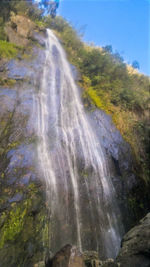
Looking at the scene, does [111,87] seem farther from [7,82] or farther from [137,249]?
[137,249]

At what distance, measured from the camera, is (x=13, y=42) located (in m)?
8.26

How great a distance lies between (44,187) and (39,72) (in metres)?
5.38

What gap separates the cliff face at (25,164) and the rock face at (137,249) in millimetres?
1682

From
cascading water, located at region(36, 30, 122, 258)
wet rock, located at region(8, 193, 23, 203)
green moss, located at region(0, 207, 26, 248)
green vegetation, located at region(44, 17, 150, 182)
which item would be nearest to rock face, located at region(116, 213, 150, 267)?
cascading water, located at region(36, 30, 122, 258)

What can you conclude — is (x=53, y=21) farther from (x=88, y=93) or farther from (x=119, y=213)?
(x=119, y=213)

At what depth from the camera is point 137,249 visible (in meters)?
2.67

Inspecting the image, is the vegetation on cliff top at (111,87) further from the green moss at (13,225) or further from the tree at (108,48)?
the green moss at (13,225)

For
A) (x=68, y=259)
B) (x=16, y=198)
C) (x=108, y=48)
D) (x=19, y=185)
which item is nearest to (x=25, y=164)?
(x=19, y=185)

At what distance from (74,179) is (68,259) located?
87.7 inches

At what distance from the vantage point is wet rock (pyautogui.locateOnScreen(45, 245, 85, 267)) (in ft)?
8.66

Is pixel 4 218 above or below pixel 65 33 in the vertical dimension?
below

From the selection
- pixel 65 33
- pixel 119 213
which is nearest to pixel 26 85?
pixel 119 213

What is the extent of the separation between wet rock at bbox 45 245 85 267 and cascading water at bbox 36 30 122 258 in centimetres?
94

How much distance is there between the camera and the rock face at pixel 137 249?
2.47m
